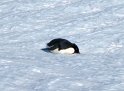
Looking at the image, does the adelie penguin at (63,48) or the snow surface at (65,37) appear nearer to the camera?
the snow surface at (65,37)

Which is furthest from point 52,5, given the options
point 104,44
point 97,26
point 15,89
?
point 15,89

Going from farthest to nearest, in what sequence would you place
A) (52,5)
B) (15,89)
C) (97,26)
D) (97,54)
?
(52,5) < (97,26) < (97,54) < (15,89)

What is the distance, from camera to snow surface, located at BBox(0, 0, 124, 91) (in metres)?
7.02

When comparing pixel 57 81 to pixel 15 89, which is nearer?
pixel 15 89

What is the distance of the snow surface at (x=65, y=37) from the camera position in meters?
7.02

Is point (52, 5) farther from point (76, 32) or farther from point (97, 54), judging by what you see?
point (97, 54)

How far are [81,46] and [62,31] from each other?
1643mm

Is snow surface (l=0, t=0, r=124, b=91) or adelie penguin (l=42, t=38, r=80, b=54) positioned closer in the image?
snow surface (l=0, t=0, r=124, b=91)

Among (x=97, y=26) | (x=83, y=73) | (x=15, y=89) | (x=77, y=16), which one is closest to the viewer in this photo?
(x=15, y=89)

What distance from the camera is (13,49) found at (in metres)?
9.78

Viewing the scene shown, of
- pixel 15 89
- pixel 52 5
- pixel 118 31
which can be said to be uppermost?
pixel 52 5

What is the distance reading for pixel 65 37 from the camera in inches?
443

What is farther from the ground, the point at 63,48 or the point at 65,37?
the point at 65,37

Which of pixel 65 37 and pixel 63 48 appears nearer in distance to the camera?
pixel 63 48
